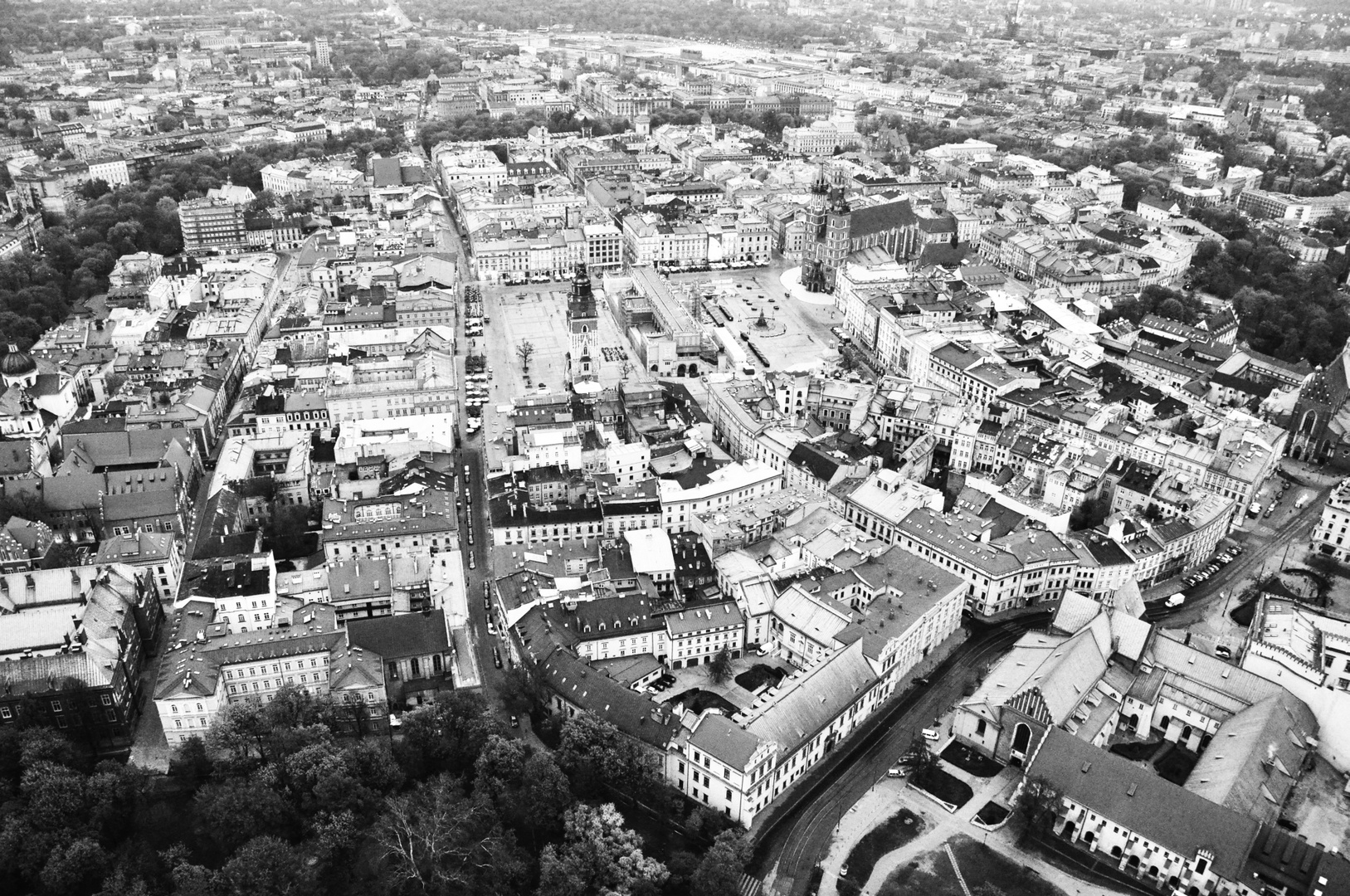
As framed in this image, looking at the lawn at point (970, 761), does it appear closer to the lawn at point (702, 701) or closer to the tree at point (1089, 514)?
the lawn at point (702, 701)

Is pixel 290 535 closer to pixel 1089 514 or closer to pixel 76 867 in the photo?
pixel 76 867

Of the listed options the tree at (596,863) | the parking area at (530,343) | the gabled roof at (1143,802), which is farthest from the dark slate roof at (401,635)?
the gabled roof at (1143,802)

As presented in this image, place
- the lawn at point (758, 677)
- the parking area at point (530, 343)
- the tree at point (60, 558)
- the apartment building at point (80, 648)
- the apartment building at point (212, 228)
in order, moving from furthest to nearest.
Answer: the apartment building at point (212, 228), the parking area at point (530, 343), the tree at point (60, 558), the lawn at point (758, 677), the apartment building at point (80, 648)

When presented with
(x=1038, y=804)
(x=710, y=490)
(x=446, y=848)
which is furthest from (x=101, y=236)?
(x=1038, y=804)

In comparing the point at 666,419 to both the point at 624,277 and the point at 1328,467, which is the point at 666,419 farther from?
the point at 1328,467

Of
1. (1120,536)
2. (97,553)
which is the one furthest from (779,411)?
(97,553)
